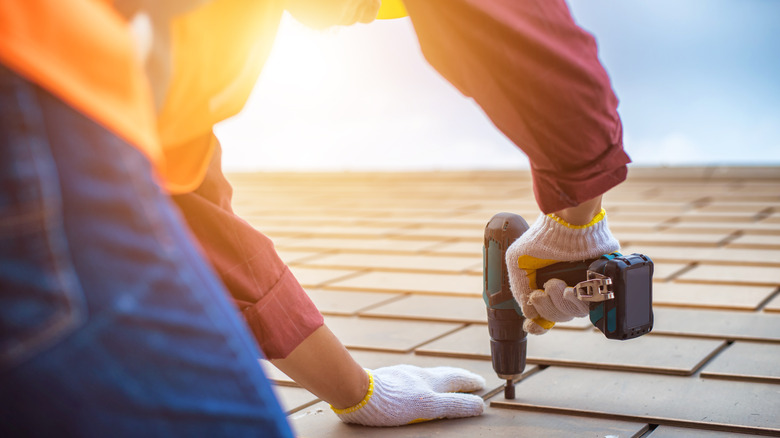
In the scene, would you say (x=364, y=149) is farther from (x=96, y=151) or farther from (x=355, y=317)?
(x=96, y=151)

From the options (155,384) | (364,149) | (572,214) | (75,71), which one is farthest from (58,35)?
(364,149)

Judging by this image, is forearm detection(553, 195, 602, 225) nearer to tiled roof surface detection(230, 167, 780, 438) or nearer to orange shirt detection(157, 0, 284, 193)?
tiled roof surface detection(230, 167, 780, 438)

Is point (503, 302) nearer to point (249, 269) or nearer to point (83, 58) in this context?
point (249, 269)

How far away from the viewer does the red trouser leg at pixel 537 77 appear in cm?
79

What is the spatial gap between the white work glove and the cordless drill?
0.28ft

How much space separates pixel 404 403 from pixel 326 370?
139 mm

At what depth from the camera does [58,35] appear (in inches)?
17.1

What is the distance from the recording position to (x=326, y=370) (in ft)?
3.54

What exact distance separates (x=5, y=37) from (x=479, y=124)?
433cm

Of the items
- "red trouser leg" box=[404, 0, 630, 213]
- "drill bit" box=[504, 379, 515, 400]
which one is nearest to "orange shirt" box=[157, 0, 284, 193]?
"red trouser leg" box=[404, 0, 630, 213]

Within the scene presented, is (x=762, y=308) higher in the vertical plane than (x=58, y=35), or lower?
lower

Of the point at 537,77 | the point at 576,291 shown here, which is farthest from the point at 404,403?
the point at 537,77

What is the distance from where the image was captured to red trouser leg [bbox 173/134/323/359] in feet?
3.20

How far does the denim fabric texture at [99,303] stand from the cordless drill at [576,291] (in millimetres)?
637
